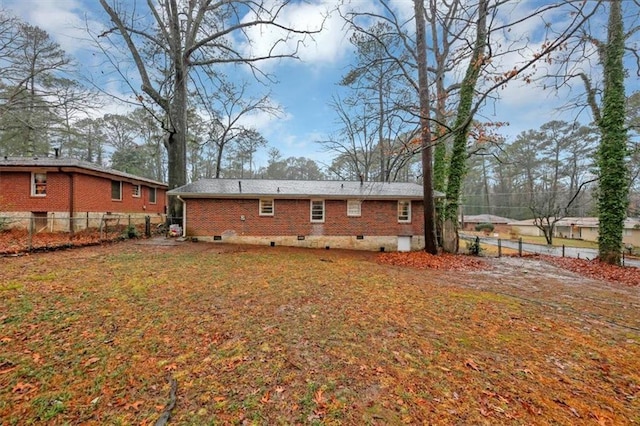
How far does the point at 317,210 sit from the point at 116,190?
1219 cm

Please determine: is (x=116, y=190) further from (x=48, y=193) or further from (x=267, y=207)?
(x=267, y=207)

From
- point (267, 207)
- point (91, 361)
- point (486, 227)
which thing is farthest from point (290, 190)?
point (486, 227)

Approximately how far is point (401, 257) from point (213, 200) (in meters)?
9.45

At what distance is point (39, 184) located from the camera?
1215 centimetres

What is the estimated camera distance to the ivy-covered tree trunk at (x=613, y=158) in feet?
35.1

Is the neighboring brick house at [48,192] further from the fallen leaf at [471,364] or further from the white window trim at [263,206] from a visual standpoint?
the fallen leaf at [471,364]

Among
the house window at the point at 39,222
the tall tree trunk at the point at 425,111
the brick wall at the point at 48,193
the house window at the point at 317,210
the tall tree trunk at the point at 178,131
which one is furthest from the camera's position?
the house window at the point at 317,210

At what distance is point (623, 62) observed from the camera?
35.7ft

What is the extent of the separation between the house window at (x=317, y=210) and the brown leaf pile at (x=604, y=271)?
10.8m

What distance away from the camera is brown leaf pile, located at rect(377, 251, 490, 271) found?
32.6 feet

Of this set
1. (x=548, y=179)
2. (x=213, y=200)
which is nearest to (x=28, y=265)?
(x=213, y=200)

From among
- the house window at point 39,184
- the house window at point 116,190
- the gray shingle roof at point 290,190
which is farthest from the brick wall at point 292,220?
the house window at point 39,184

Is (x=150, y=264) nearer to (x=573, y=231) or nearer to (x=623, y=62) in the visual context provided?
(x=623, y=62)

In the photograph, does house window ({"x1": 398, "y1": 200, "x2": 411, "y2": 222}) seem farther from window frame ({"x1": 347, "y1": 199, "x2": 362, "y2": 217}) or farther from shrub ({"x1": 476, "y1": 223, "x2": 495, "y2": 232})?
shrub ({"x1": 476, "y1": 223, "x2": 495, "y2": 232})
